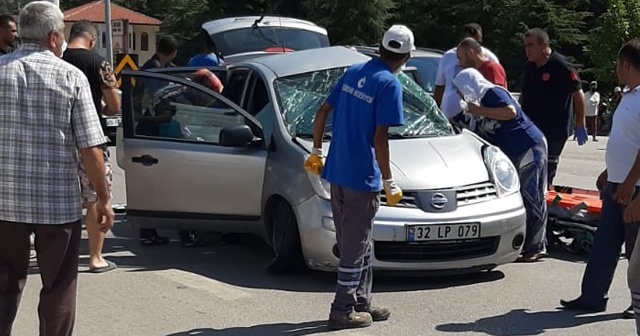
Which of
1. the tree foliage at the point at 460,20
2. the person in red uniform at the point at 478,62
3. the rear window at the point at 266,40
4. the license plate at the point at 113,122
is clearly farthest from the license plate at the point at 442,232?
the tree foliage at the point at 460,20

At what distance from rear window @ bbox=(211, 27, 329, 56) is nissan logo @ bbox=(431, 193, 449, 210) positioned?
358 inches

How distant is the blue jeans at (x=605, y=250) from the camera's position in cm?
616

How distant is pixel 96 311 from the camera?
650 centimetres

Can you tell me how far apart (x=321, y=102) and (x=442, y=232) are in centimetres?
166

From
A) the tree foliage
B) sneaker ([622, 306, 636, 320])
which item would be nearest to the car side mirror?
sneaker ([622, 306, 636, 320])

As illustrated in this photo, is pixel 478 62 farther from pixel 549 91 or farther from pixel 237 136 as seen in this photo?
pixel 237 136

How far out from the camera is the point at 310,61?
823cm

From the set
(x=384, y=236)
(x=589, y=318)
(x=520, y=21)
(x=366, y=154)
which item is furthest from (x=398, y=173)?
(x=520, y=21)

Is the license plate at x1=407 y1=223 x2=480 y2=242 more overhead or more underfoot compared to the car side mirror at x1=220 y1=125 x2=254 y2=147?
more underfoot

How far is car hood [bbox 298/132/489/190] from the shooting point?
7.00 metres

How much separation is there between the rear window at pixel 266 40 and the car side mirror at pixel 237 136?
8.28m

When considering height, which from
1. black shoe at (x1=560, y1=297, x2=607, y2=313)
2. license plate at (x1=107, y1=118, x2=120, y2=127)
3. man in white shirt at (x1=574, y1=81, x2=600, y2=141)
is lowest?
man in white shirt at (x1=574, y1=81, x2=600, y2=141)

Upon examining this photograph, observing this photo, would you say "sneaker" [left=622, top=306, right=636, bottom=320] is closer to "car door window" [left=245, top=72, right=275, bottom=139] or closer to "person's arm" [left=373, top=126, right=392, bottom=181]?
"person's arm" [left=373, top=126, right=392, bottom=181]

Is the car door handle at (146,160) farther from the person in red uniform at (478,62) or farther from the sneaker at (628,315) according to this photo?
the sneaker at (628,315)
